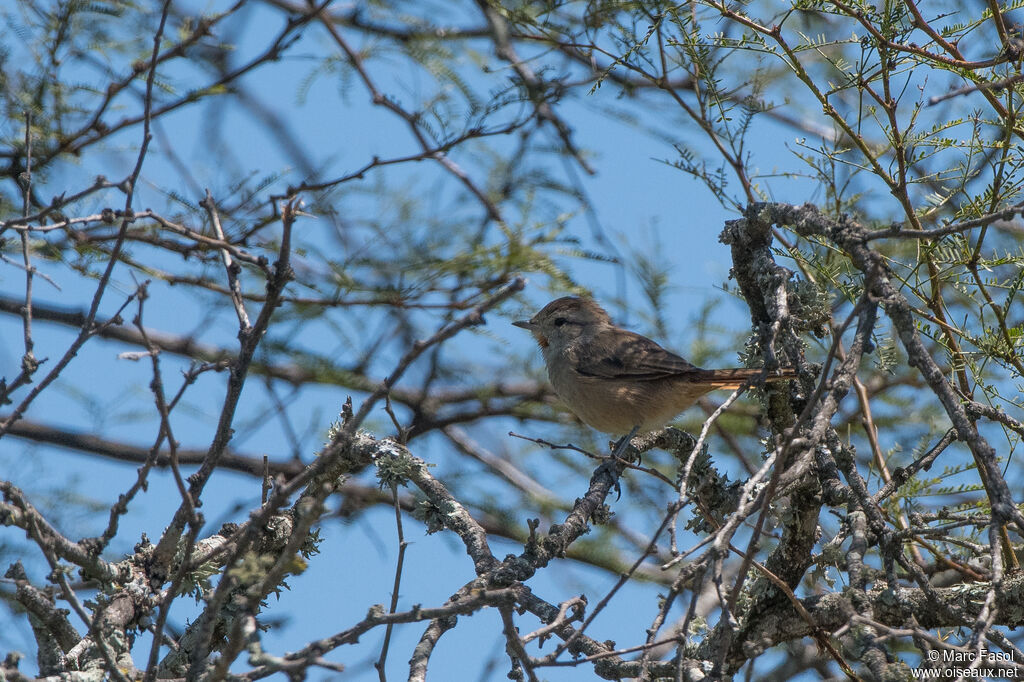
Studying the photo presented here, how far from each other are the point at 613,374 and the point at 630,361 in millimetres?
165

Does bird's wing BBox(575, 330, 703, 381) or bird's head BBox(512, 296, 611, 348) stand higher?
bird's head BBox(512, 296, 611, 348)

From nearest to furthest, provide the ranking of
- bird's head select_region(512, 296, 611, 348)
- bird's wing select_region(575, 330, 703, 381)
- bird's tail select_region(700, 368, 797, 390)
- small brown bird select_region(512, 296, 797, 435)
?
bird's tail select_region(700, 368, 797, 390) < small brown bird select_region(512, 296, 797, 435) < bird's wing select_region(575, 330, 703, 381) < bird's head select_region(512, 296, 611, 348)

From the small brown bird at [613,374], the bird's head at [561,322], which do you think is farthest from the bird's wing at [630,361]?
the bird's head at [561,322]

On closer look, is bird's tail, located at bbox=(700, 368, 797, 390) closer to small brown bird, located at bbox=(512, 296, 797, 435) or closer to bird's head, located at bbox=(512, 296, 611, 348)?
small brown bird, located at bbox=(512, 296, 797, 435)

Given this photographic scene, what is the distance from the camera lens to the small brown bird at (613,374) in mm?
5754

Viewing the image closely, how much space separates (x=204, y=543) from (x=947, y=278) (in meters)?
3.12

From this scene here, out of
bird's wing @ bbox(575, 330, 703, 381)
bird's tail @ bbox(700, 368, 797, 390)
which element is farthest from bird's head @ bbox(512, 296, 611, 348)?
bird's tail @ bbox(700, 368, 797, 390)

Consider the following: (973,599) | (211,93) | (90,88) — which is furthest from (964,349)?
(90,88)

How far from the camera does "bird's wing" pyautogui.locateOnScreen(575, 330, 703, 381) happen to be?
5961 millimetres

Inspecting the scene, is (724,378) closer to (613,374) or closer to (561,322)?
(613,374)

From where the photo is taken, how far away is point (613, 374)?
20.1 feet

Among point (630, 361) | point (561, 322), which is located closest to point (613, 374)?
point (630, 361)

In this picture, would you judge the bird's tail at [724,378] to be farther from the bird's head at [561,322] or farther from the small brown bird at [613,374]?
the bird's head at [561,322]

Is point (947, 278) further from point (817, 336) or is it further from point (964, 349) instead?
point (817, 336)
